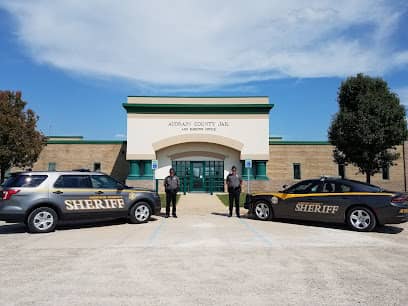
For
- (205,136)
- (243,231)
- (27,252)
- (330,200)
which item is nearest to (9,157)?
(205,136)

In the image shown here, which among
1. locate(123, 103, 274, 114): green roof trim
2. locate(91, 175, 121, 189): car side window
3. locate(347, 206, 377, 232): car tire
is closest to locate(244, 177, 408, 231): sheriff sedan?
locate(347, 206, 377, 232): car tire

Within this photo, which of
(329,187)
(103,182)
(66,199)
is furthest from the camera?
(103,182)

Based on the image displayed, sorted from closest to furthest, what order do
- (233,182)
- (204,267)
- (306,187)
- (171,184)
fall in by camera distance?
(204,267) → (306,187) → (171,184) → (233,182)

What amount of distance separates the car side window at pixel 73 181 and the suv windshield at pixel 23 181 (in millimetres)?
467

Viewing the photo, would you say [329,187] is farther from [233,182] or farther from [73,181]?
[73,181]

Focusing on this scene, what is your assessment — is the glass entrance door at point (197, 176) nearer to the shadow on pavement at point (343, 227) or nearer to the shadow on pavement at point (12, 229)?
the shadow on pavement at point (343, 227)

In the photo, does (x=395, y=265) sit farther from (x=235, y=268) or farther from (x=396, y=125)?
(x=396, y=125)

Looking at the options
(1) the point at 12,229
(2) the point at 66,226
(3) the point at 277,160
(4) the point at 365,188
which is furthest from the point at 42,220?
(3) the point at 277,160

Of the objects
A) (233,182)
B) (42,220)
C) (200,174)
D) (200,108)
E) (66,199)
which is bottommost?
(42,220)

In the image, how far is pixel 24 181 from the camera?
931 centimetres

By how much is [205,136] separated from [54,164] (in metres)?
12.2

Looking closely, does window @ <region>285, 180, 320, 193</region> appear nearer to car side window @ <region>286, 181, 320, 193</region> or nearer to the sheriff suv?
car side window @ <region>286, 181, 320, 193</region>

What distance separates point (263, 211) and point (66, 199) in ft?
21.5

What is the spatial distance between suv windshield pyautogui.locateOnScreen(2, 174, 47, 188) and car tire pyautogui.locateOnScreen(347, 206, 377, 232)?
9116 mm
